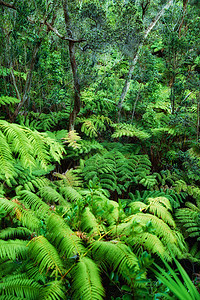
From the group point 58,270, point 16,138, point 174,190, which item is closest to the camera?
point 58,270

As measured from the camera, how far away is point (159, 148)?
4.74 m

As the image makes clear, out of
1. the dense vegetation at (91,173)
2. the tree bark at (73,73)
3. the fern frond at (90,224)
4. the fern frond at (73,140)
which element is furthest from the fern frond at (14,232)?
the tree bark at (73,73)

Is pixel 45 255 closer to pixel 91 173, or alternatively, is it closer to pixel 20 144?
pixel 20 144

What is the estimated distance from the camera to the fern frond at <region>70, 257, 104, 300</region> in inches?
49.1

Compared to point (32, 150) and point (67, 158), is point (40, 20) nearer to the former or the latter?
point (67, 158)

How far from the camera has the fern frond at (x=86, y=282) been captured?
4.09 ft

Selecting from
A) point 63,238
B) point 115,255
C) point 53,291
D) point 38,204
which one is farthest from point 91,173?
point 53,291

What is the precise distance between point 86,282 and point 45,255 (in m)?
0.36

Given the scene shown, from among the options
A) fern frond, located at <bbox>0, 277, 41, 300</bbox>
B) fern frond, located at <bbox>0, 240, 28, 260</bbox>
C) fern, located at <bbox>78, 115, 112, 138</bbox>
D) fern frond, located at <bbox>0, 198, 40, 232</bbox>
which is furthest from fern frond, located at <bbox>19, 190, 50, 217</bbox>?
fern, located at <bbox>78, 115, 112, 138</bbox>

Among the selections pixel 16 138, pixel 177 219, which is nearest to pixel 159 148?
pixel 177 219

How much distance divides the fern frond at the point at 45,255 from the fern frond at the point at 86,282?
0.12 metres

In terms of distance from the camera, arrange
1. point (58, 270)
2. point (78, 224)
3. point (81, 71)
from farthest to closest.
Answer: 1. point (81, 71)
2. point (78, 224)
3. point (58, 270)

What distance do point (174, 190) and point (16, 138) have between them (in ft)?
9.06

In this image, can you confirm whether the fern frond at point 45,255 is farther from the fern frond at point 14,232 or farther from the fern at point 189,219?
the fern at point 189,219
